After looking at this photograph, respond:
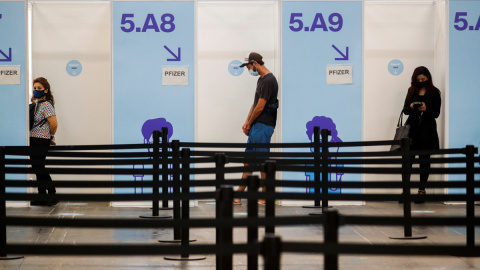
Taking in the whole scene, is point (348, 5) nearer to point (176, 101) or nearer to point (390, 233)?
point (176, 101)

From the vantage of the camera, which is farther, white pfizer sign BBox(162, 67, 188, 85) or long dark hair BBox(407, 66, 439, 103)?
long dark hair BBox(407, 66, 439, 103)

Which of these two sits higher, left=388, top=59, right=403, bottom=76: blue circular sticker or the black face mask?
left=388, top=59, right=403, bottom=76: blue circular sticker

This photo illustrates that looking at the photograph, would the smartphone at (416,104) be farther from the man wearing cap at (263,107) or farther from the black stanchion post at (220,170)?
the black stanchion post at (220,170)

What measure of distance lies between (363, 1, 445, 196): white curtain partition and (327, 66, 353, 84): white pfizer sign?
→ 909 millimetres

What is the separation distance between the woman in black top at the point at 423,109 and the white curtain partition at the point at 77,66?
4268 millimetres

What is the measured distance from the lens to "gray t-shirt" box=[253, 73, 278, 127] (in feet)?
33.4

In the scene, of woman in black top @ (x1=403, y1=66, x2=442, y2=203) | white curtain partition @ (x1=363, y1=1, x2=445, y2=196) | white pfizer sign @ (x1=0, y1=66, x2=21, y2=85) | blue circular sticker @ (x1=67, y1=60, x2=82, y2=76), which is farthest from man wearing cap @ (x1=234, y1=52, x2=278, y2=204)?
white pfizer sign @ (x1=0, y1=66, x2=21, y2=85)

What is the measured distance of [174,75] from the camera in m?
10.6

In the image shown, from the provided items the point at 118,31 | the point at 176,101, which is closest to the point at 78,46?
the point at 118,31

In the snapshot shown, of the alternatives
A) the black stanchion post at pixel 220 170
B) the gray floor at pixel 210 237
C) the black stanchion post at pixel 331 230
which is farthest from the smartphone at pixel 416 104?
the black stanchion post at pixel 331 230

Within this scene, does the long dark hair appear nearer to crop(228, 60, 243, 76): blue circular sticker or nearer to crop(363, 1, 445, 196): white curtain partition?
crop(363, 1, 445, 196): white curtain partition

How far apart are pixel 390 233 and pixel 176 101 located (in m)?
3.89

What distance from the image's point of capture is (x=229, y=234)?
428 cm

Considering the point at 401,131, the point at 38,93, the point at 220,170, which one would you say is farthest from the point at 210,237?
the point at 401,131
